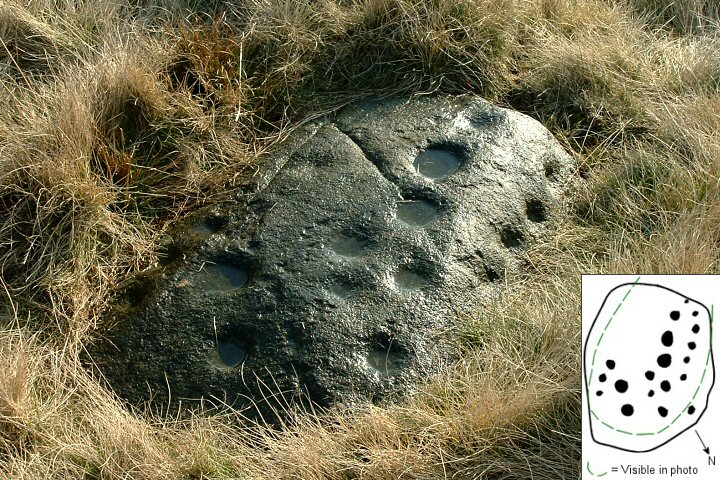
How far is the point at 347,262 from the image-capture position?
13.0ft

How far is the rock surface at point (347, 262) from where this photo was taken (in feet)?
12.1

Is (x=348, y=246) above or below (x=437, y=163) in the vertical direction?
below

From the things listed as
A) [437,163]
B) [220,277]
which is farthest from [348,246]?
[437,163]

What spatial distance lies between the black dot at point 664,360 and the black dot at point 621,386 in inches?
4.3

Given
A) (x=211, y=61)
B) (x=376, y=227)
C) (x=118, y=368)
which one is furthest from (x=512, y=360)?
(x=211, y=61)

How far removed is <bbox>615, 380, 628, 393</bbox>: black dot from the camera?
253 centimetres

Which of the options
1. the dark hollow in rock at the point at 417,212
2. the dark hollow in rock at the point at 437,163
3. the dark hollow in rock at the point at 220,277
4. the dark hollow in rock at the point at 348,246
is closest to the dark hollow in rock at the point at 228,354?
the dark hollow in rock at the point at 220,277

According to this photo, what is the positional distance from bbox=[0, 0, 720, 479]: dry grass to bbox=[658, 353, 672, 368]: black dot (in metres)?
0.69

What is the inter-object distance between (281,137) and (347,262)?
0.98 meters

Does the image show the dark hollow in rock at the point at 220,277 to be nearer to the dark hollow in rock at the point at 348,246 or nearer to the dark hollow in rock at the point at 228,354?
the dark hollow in rock at the point at 228,354

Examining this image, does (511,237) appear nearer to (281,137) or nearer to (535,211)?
(535,211)

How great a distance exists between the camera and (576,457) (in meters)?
3.14

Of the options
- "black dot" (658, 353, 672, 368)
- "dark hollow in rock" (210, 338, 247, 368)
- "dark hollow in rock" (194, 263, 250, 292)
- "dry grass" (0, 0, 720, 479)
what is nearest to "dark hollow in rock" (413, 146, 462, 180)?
"dry grass" (0, 0, 720, 479)

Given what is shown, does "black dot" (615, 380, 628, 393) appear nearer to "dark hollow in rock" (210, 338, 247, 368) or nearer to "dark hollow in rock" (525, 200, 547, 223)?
"dark hollow in rock" (210, 338, 247, 368)
